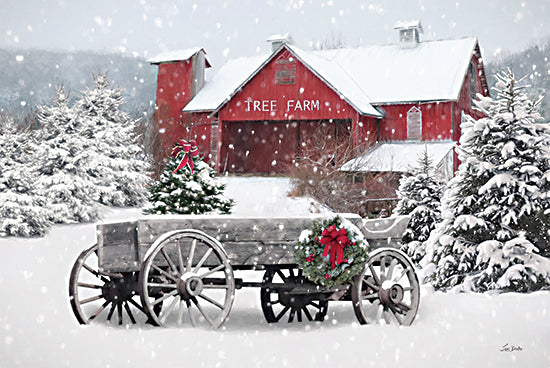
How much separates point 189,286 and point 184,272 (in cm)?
18

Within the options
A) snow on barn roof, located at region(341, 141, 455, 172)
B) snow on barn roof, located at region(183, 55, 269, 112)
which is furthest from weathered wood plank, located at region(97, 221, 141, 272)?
snow on barn roof, located at region(183, 55, 269, 112)

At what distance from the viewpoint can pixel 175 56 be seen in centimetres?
3173

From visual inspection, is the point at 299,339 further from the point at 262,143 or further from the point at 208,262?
the point at 262,143

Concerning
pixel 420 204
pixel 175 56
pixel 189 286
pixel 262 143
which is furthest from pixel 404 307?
pixel 175 56

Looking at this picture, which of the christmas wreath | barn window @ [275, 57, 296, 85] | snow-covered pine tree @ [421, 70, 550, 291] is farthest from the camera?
barn window @ [275, 57, 296, 85]

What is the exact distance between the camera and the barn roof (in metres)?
26.0

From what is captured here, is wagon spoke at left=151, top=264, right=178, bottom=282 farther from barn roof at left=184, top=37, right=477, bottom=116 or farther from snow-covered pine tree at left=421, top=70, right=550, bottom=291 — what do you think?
barn roof at left=184, top=37, right=477, bottom=116

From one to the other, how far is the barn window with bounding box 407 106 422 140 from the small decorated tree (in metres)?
17.6

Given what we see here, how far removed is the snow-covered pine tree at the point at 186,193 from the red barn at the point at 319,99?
13.4 meters

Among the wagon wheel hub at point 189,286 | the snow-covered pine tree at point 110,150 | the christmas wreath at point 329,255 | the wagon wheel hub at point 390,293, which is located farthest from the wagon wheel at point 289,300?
the snow-covered pine tree at point 110,150

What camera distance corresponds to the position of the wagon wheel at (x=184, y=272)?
582cm

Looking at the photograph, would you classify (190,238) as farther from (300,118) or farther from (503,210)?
(300,118)

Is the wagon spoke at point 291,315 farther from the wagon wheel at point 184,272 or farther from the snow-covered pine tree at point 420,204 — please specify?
the snow-covered pine tree at point 420,204

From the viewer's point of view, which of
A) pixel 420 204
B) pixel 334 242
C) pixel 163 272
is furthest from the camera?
pixel 420 204
